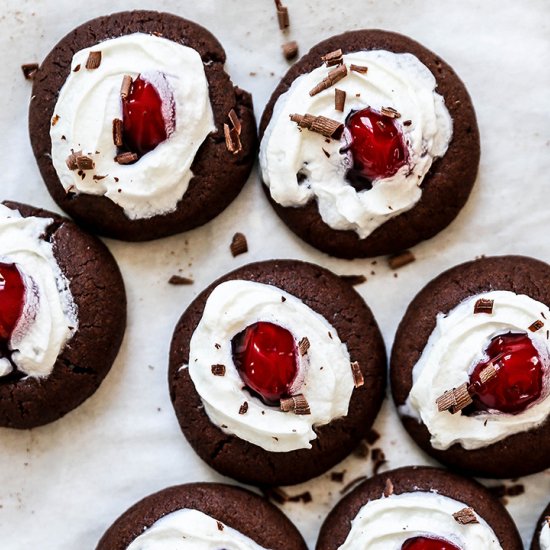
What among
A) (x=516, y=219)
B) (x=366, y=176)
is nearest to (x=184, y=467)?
(x=366, y=176)

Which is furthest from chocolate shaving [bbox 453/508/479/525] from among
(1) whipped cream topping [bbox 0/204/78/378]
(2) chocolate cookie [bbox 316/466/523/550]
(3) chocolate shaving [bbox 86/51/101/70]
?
(3) chocolate shaving [bbox 86/51/101/70]

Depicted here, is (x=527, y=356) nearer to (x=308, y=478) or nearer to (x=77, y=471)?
(x=308, y=478)

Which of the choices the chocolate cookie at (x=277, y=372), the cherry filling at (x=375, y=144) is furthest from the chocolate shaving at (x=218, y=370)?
the cherry filling at (x=375, y=144)

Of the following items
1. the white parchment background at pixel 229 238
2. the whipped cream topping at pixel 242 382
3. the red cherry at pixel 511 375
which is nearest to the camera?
the red cherry at pixel 511 375

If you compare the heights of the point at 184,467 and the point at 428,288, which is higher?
the point at 428,288

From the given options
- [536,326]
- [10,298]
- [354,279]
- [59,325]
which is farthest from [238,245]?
[536,326]

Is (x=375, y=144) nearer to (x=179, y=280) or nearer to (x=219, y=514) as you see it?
Answer: (x=179, y=280)

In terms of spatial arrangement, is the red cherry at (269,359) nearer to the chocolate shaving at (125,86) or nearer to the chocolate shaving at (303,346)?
the chocolate shaving at (303,346)
